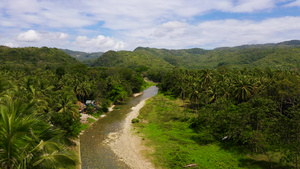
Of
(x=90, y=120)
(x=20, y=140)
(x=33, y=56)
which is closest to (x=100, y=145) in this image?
(x=90, y=120)

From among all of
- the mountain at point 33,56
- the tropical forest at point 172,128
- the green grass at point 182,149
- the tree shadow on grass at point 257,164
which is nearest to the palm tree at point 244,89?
the tropical forest at point 172,128

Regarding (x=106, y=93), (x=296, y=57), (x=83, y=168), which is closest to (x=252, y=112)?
(x=83, y=168)

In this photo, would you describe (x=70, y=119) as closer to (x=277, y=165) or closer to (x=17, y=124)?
(x=17, y=124)

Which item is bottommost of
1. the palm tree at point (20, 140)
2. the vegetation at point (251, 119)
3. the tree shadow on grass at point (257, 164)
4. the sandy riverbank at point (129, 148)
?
the sandy riverbank at point (129, 148)

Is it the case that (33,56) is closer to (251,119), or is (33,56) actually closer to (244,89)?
(244,89)

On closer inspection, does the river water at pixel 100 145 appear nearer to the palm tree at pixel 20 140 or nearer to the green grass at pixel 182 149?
the green grass at pixel 182 149

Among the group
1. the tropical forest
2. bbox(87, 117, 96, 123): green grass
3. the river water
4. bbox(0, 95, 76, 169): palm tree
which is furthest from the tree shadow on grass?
bbox(87, 117, 96, 123): green grass
